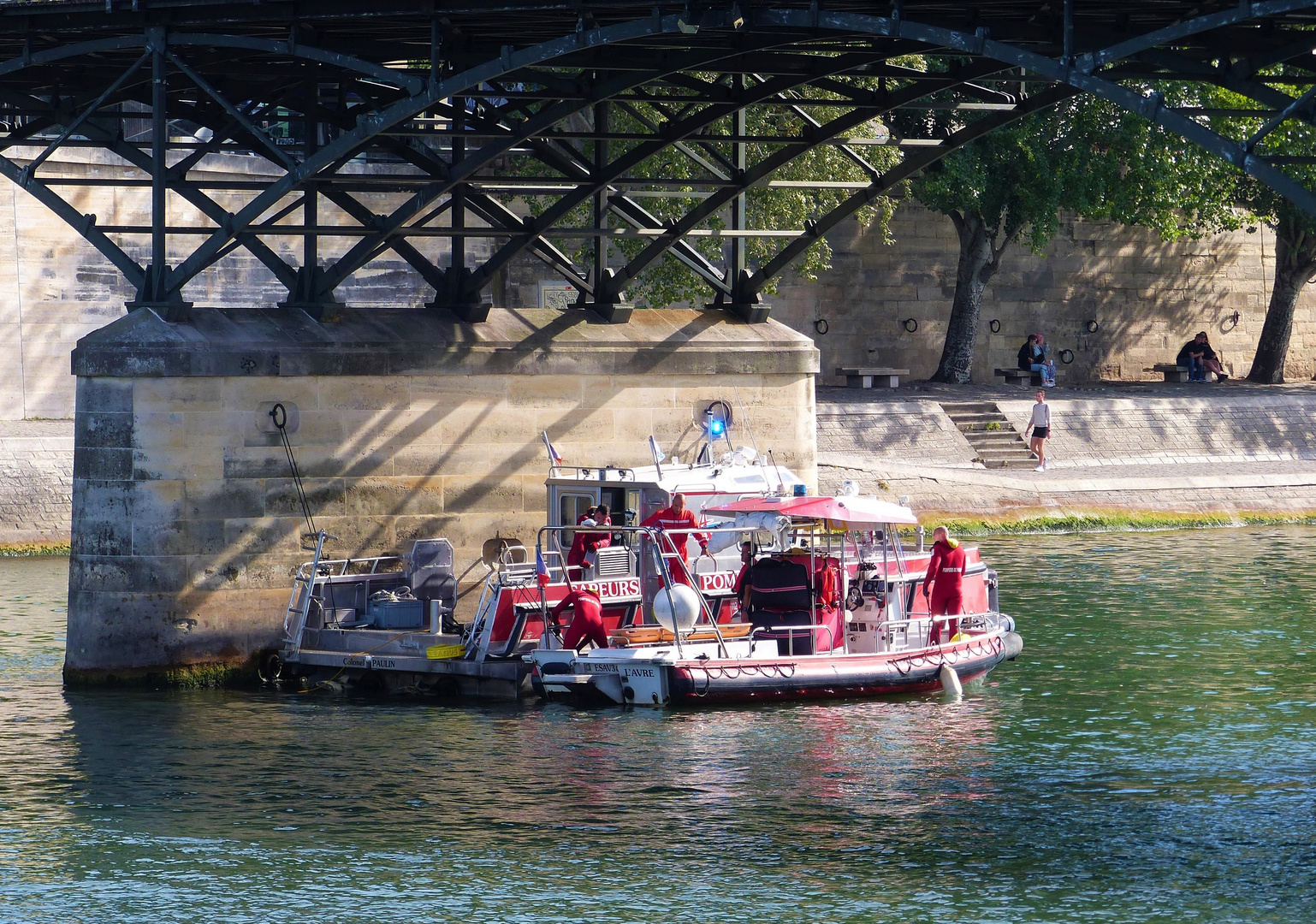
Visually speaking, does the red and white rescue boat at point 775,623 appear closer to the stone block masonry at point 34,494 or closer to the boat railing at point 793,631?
the boat railing at point 793,631

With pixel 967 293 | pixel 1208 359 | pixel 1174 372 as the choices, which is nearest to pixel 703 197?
pixel 967 293

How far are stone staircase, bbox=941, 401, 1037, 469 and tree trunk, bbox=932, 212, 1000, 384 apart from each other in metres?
4.70

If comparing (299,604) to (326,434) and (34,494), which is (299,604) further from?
(34,494)

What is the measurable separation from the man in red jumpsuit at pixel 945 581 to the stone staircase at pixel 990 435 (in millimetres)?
18760

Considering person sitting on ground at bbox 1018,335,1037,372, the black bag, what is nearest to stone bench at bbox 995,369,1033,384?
person sitting on ground at bbox 1018,335,1037,372

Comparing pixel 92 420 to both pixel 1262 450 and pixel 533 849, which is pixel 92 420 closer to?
pixel 533 849

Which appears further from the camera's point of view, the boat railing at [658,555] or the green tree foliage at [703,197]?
the green tree foliage at [703,197]

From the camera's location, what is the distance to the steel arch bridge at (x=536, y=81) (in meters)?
19.5

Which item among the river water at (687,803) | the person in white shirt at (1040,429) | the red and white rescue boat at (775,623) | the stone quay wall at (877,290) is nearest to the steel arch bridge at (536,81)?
the red and white rescue boat at (775,623)

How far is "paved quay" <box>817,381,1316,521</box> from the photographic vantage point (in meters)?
40.1

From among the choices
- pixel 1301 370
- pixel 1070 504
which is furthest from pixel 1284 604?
pixel 1301 370

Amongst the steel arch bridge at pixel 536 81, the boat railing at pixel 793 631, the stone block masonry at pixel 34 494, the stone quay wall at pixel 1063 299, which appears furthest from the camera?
the stone quay wall at pixel 1063 299

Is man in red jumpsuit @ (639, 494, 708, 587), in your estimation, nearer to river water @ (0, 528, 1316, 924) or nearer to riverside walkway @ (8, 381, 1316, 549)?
river water @ (0, 528, 1316, 924)

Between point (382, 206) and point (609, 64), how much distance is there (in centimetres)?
2250
